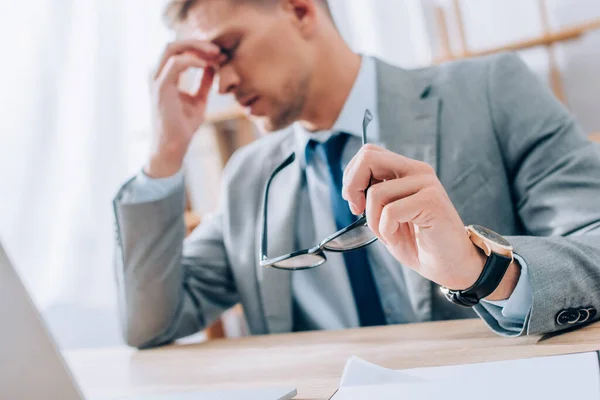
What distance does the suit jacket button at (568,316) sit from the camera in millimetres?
619

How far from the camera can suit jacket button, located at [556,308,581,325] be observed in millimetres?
619

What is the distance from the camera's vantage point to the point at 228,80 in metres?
1.14

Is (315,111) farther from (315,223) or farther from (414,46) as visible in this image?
(414,46)

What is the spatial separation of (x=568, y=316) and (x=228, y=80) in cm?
74

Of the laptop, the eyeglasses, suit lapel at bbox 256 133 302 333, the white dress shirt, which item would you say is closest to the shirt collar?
the white dress shirt

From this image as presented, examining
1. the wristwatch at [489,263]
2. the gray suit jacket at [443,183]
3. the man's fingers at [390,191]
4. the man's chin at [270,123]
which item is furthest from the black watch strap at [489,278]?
the man's chin at [270,123]

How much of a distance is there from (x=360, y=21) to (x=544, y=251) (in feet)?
4.64

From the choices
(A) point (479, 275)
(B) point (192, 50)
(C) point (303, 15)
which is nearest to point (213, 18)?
(B) point (192, 50)

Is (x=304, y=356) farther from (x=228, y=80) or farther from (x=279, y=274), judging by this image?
(x=228, y=80)

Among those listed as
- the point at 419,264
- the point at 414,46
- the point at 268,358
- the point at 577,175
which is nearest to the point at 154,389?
the point at 268,358

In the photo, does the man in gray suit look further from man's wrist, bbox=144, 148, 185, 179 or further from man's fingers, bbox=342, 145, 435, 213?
man's fingers, bbox=342, 145, 435, 213

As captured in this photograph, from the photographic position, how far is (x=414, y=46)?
1892 mm

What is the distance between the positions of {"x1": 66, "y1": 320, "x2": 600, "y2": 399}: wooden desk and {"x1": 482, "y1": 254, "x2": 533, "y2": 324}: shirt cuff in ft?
0.09

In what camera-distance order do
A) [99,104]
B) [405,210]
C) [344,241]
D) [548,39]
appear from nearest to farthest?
[405,210]
[344,241]
[548,39]
[99,104]
